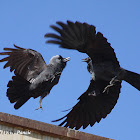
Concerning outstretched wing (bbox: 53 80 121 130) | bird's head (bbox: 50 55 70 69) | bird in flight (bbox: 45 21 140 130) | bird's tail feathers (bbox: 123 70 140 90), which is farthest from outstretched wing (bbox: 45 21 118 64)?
bird's head (bbox: 50 55 70 69)

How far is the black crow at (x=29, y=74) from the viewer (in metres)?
9.49

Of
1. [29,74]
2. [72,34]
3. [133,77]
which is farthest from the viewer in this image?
[29,74]

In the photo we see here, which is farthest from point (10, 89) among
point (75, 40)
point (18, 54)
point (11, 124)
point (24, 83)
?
point (11, 124)

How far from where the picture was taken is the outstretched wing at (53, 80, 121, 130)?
942 cm

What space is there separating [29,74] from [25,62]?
280 millimetres

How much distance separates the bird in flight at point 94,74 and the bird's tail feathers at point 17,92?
0.91 meters

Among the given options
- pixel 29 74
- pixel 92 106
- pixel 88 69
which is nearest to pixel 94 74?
pixel 88 69

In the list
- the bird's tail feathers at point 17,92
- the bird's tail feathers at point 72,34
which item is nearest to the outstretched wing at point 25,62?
the bird's tail feathers at point 17,92

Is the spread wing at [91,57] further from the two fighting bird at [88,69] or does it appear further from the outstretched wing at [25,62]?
the outstretched wing at [25,62]

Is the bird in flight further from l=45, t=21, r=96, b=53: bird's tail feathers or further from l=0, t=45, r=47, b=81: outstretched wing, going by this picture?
l=0, t=45, r=47, b=81: outstretched wing

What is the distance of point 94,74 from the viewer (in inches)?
366

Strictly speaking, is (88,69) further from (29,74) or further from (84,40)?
(29,74)

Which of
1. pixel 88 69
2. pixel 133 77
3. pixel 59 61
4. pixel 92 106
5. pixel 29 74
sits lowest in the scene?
pixel 92 106

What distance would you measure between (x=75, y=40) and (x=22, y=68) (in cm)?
195
